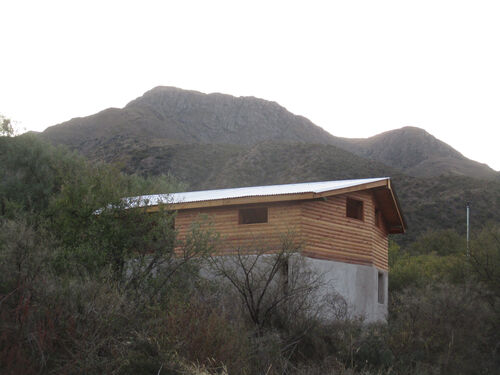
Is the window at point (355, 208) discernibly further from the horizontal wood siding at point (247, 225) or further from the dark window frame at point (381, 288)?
the horizontal wood siding at point (247, 225)

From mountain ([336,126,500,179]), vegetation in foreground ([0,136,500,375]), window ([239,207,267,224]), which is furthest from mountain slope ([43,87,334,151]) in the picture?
vegetation in foreground ([0,136,500,375])

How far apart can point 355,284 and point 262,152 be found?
140 feet

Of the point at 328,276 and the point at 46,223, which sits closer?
the point at 46,223

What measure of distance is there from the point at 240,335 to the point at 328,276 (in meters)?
8.23

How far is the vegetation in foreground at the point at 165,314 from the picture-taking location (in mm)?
8289

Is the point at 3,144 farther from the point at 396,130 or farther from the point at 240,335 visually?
the point at 396,130

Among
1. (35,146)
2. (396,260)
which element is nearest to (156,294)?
(35,146)

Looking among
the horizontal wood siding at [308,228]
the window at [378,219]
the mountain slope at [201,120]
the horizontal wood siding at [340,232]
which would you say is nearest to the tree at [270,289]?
the horizontal wood siding at [308,228]

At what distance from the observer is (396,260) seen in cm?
3375

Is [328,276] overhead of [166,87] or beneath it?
beneath

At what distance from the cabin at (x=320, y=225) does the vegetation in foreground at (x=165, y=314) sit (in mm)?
1708

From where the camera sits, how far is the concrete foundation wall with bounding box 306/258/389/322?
693 inches

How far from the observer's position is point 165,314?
964 centimetres

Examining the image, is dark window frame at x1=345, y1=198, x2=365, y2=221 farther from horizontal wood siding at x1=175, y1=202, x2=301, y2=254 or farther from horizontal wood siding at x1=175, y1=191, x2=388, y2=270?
horizontal wood siding at x1=175, y1=202, x2=301, y2=254
